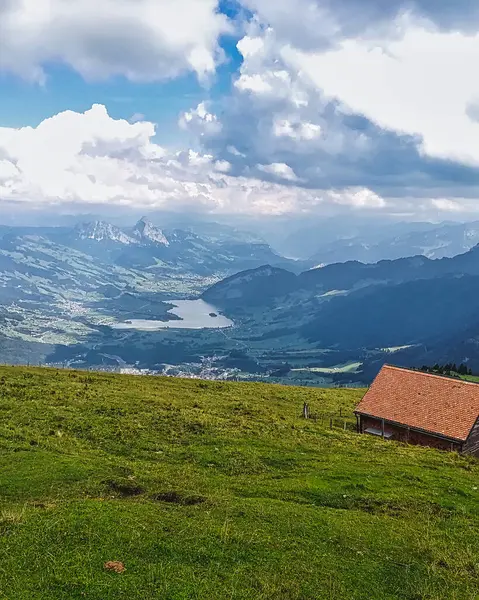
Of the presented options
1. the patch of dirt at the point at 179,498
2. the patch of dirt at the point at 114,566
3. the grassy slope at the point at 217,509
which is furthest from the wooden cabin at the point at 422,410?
the patch of dirt at the point at 114,566

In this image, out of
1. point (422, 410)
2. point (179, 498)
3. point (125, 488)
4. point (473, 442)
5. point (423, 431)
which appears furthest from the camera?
point (422, 410)

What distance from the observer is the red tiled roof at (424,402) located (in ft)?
137

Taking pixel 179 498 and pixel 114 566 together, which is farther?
pixel 179 498

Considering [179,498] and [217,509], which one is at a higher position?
[217,509]

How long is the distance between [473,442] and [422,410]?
4.90 m

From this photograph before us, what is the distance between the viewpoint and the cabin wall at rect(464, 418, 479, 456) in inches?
1603

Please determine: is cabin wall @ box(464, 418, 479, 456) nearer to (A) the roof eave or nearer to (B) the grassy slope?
(A) the roof eave

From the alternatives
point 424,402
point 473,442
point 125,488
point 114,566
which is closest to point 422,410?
point 424,402

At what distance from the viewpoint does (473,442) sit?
136 ft

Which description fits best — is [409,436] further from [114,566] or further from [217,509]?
[114,566]

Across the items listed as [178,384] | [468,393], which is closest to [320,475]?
[468,393]

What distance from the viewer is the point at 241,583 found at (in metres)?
14.4

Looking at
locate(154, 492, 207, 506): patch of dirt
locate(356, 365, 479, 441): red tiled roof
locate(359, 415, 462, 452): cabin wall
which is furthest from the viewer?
locate(356, 365, 479, 441): red tiled roof

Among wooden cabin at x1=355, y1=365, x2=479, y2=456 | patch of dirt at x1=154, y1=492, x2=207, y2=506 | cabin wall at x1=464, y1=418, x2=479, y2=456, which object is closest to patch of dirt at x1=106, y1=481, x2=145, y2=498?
patch of dirt at x1=154, y1=492, x2=207, y2=506
